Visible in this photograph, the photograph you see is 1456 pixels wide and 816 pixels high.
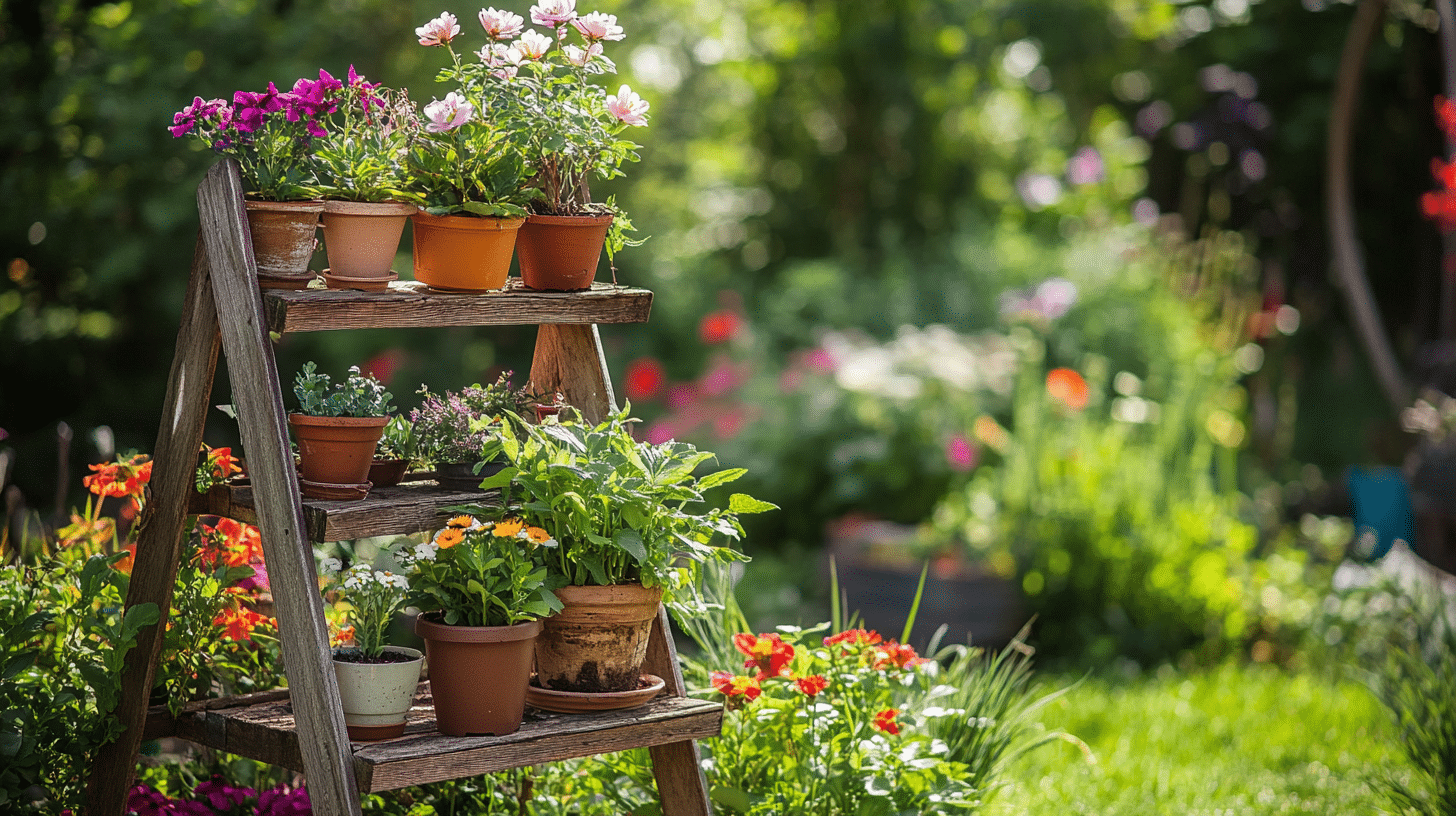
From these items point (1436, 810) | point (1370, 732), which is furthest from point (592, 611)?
point (1370, 732)

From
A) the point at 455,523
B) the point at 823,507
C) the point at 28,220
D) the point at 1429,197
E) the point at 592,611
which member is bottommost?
the point at 823,507

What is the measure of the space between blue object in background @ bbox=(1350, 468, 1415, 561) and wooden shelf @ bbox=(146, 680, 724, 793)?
4.28m

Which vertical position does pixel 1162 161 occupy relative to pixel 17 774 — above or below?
above

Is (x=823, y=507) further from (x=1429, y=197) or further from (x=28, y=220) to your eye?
(x=28, y=220)

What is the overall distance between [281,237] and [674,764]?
1063 millimetres

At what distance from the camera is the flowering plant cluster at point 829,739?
2.28m

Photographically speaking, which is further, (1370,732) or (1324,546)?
(1324,546)

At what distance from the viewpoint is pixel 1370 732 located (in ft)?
11.3

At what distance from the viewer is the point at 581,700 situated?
6.65 feet

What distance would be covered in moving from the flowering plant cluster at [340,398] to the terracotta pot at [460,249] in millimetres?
200

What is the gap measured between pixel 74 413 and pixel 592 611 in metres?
4.12

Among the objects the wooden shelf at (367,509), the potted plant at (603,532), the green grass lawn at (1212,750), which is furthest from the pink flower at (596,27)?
the green grass lawn at (1212,750)

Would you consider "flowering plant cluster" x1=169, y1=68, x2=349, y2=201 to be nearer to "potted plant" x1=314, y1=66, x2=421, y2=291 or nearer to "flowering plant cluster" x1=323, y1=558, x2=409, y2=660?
"potted plant" x1=314, y1=66, x2=421, y2=291

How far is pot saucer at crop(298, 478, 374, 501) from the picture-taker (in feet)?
6.36
